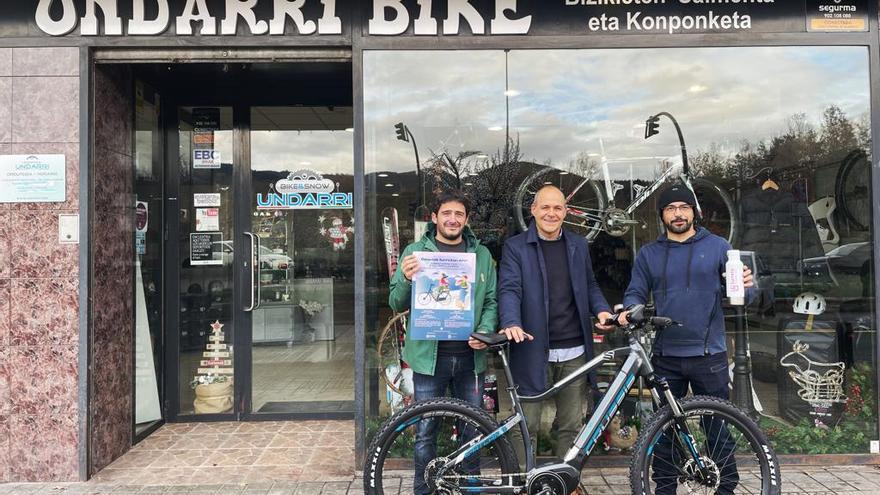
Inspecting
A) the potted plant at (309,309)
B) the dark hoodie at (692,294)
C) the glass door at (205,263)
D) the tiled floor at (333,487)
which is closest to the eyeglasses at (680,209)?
the dark hoodie at (692,294)

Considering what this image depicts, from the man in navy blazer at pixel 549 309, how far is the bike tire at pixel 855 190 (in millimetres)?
2510

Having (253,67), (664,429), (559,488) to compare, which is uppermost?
(253,67)

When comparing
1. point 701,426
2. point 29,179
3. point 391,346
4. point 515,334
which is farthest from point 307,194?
point 701,426

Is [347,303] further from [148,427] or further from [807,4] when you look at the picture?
[807,4]

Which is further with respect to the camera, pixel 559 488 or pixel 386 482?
pixel 386 482

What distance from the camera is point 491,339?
3.16m

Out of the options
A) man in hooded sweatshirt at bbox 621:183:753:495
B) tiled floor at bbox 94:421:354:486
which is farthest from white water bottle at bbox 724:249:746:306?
tiled floor at bbox 94:421:354:486

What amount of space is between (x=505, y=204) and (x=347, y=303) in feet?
6.13

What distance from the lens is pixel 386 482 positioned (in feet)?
13.4

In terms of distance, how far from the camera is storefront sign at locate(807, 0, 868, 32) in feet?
14.6

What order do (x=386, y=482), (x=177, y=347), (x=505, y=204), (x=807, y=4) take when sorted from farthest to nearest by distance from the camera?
(x=177, y=347) < (x=505, y=204) < (x=807, y=4) < (x=386, y=482)

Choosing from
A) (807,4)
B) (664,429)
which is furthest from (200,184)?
(807,4)

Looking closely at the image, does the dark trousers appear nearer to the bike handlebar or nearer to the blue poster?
the bike handlebar

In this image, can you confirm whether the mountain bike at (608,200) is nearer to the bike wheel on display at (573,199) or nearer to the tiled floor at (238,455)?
the bike wheel on display at (573,199)
